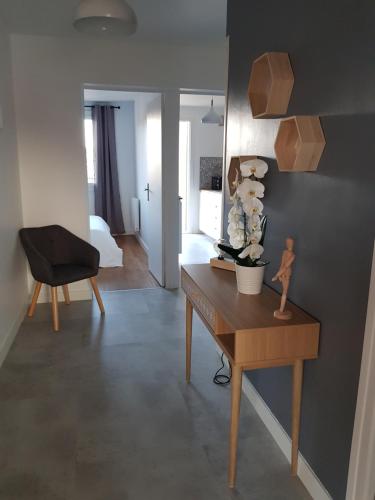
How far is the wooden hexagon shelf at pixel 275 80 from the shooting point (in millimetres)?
1725

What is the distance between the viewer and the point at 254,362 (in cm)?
159

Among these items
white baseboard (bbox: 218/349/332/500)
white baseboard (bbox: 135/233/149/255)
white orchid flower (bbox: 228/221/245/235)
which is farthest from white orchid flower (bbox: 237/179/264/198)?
white baseboard (bbox: 135/233/149/255)

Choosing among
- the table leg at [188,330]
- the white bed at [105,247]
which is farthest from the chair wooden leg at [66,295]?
the table leg at [188,330]

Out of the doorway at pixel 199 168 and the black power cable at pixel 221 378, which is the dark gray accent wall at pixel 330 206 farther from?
the doorway at pixel 199 168

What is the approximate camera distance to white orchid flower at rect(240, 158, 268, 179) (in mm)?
1925

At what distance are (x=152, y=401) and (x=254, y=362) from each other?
988 millimetres

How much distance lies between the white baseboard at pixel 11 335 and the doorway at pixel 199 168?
144 inches

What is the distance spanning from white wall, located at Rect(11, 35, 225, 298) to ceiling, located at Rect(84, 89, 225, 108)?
7.35ft

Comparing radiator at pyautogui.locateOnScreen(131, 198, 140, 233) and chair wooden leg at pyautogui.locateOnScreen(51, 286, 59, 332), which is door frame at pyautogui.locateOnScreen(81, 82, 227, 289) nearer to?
chair wooden leg at pyautogui.locateOnScreen(51, 286, 59, 332)

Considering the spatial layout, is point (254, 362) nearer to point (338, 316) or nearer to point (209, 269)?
point (338, 316)

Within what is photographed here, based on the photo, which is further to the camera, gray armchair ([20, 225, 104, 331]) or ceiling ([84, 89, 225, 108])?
ceiling ([84, 89, 225, 108])

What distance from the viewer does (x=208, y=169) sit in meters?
7.43

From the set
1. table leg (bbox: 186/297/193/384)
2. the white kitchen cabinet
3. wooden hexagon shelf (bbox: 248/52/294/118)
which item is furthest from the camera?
the white kitchen cabinet

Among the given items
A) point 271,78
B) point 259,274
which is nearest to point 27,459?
point 259,274
